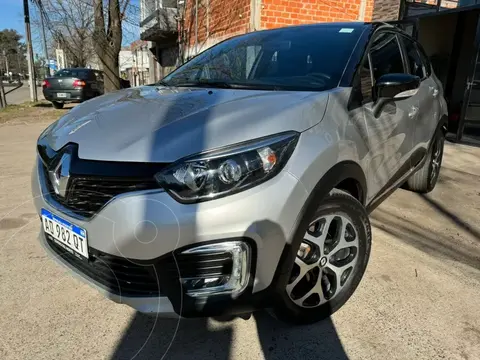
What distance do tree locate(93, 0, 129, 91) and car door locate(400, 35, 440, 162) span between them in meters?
9.34

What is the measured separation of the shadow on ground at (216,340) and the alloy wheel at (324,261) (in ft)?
0.58

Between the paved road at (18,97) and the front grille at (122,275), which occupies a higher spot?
the front grille at (122,275)

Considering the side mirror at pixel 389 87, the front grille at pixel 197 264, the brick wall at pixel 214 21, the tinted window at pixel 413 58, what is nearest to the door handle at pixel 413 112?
the tinted window at pixel 413 58

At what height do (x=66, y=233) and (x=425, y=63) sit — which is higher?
(x=425, y=63)

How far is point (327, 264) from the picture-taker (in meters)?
2.04

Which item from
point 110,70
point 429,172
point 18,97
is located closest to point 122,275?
point 429,172

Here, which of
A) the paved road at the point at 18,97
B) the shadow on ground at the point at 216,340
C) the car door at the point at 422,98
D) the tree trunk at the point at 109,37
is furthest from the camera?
the paved road at the point at 18,97

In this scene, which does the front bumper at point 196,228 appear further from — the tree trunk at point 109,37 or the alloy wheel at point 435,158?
the tree trunk at point 109,37

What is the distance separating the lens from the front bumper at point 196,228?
1528 mm

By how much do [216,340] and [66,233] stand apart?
3.05 feet

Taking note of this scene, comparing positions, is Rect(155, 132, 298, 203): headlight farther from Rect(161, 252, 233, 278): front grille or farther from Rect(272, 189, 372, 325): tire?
Rect(272, 189, 372, 325): tire

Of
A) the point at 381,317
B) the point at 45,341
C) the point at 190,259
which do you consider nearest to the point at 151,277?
the point at 190,259

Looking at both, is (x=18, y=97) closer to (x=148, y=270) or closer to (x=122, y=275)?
(x=122, y=275)

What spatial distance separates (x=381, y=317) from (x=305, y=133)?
1.19 metres
